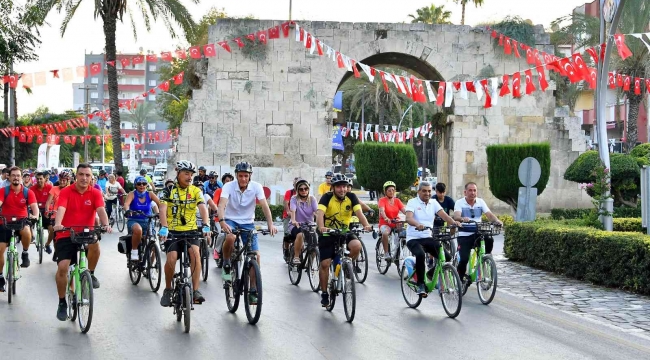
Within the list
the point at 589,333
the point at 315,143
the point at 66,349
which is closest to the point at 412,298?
the point at 589,333

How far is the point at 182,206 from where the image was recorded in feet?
31.5

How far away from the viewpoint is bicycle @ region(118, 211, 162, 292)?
41.2 ft

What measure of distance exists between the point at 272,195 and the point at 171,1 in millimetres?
6880

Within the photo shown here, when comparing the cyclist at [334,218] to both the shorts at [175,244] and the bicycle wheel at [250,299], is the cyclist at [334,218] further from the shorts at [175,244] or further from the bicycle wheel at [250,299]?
the shorts at [175,244]

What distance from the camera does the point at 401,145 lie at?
3356cm

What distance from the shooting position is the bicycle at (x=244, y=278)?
30.6 ft

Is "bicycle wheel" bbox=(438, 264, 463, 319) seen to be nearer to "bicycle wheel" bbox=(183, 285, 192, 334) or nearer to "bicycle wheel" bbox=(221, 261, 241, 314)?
"bicycle wheel" bbox=(221, 261, 241, 314)

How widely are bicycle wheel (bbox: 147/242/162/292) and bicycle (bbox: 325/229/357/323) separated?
2817 millimetres

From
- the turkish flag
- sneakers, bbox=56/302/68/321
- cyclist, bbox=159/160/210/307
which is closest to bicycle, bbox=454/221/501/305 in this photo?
cyclist, bbox=159/160/210/307

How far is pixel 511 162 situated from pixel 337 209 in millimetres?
15732

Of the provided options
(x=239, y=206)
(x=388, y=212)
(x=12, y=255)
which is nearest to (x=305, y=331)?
(x=239, y=206)

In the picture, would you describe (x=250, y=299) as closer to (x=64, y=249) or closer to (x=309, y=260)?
(x=64, y=249)

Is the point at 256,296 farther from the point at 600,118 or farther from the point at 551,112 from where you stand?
the point at 551,112

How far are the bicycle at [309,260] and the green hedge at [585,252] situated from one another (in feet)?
13.6
